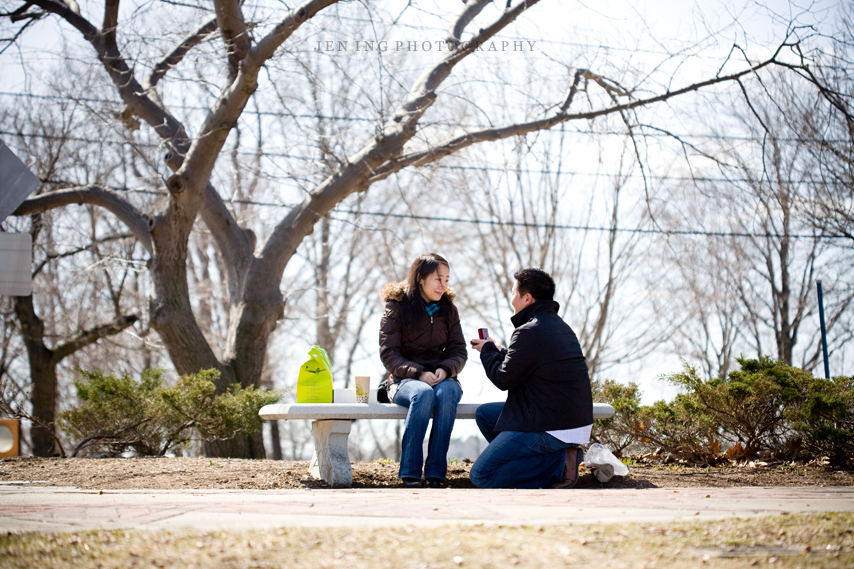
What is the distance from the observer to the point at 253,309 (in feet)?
29.9

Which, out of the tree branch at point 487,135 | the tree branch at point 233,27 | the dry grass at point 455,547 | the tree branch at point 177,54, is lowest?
the dry grass at point 455,547

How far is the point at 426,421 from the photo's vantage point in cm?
477

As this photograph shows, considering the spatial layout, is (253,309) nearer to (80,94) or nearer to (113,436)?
(113,436)

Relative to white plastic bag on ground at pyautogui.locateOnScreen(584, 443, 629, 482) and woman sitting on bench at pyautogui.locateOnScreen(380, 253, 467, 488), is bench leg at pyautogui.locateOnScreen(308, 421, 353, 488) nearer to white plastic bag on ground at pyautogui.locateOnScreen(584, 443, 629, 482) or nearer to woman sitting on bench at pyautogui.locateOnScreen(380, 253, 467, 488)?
woman sitting on bench at pyautogui.locateOnScreen(380, 253, 467, 488)

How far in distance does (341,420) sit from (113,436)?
3.13 m

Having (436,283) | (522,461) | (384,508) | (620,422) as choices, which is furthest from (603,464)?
(384,508)

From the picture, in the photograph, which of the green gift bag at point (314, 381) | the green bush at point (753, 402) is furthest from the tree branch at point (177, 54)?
the green bush at point (753, 402)

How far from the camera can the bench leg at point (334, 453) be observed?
4.88 meters

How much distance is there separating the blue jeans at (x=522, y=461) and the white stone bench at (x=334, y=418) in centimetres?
50

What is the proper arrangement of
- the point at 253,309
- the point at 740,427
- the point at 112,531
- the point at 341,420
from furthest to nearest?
the point at 253,309 < the point at 740,427 < the point at 341,420 < the point at 112,531

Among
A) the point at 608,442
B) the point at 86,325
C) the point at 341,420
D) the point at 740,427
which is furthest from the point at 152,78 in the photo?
the point at 86,325

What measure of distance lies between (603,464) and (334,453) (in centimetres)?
183

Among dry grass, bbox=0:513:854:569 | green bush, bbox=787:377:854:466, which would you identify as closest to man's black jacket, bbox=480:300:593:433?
green bush, bbox=787:377:854:466

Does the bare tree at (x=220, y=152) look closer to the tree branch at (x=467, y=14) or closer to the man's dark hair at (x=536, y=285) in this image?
the tree branch at (x=467, y=14)
